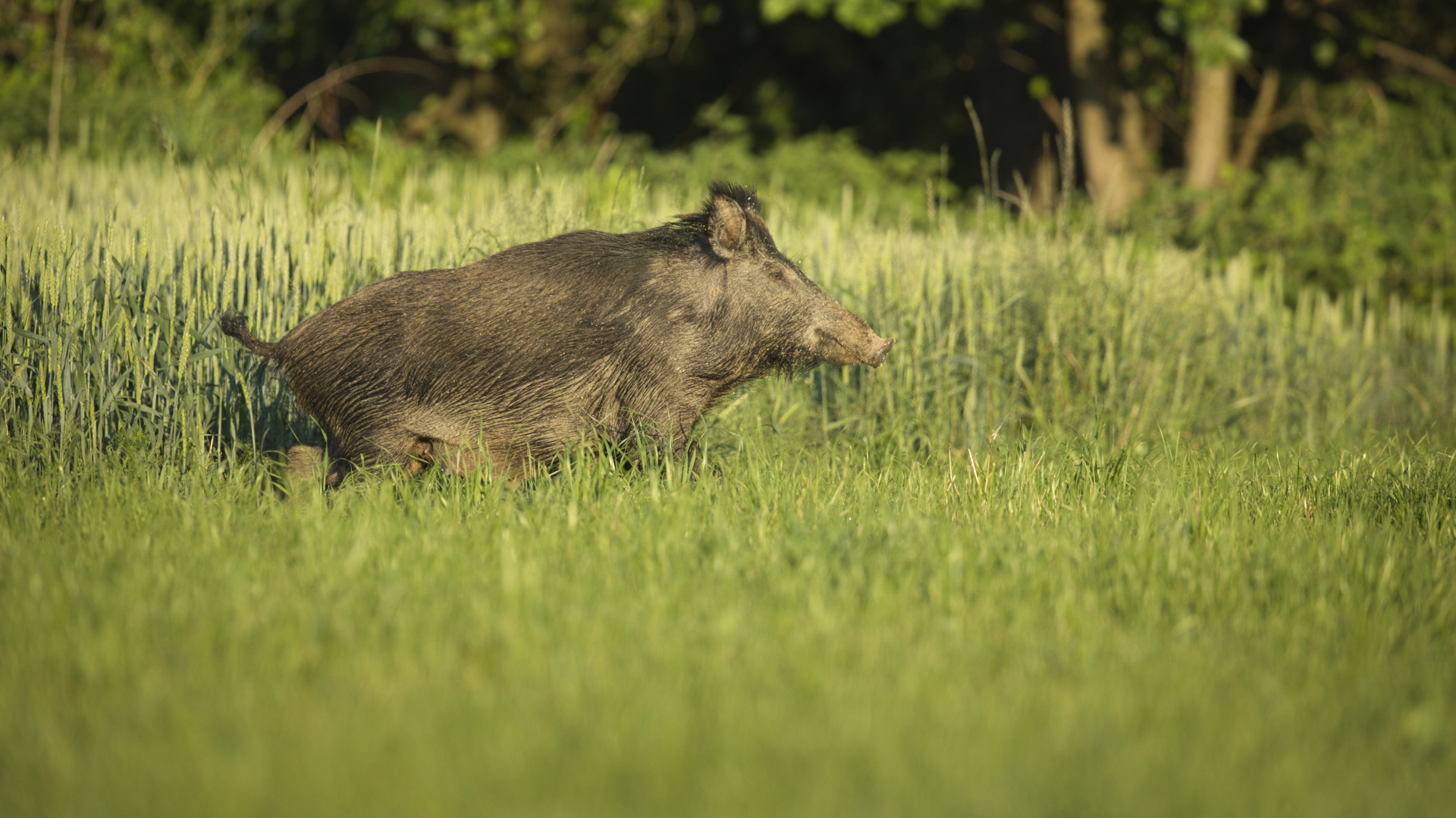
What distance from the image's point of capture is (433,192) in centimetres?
688

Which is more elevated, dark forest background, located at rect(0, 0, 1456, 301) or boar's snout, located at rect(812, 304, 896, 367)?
dark forest background, located at rect(0, 0, 1456, 301)

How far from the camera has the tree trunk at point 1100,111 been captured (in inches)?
380

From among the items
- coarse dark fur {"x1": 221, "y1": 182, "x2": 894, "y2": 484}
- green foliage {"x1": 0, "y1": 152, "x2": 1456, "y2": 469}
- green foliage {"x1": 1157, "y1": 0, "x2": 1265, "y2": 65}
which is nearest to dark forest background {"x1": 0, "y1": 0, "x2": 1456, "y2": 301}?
green foliage {"x1": 1157, "y1": 0, "x2": 1265, "y2": 65}

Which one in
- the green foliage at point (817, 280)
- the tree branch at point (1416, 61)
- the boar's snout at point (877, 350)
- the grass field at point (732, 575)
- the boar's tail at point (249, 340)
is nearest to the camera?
the grass field at point (732, 575)

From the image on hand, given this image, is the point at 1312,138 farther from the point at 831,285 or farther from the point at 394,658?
the point at 394,658

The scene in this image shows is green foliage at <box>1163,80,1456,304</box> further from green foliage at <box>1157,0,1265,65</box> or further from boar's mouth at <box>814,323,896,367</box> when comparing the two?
boar's mouth at <box>814,323,896,367</box>

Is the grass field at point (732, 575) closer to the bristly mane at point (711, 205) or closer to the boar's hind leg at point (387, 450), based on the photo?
the boar's hind leg at point (387, 450)

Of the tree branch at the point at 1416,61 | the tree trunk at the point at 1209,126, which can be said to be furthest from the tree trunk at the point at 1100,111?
the tree branch at the point at 1416,61

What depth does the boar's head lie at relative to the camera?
3828 millimetres

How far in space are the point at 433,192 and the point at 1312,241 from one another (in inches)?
265

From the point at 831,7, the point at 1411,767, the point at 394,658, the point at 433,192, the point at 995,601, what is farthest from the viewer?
the point at 831,7

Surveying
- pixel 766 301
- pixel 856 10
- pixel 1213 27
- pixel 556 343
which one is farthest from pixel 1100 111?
pixel 556 343

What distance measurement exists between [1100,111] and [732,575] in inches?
321

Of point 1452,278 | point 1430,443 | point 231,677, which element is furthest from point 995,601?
point 1452,278
